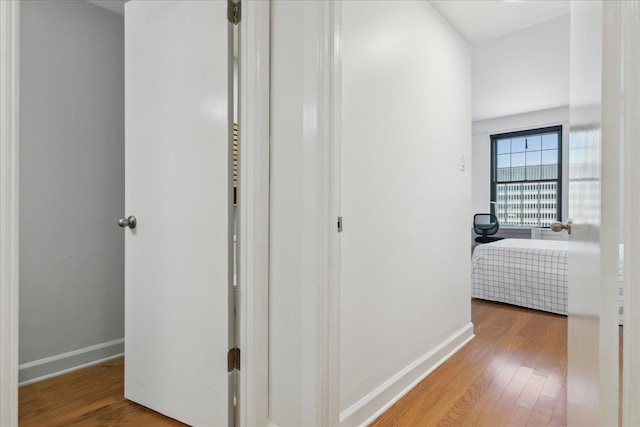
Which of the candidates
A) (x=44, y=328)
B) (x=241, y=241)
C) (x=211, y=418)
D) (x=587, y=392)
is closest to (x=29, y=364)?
(x=44, y=328)

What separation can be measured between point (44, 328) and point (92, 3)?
202 centimetres

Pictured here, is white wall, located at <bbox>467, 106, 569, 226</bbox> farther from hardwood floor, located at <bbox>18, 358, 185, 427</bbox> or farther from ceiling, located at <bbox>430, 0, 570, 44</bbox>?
hardwood floor, located at <bbox>18, 358, 185, 427</bbox>

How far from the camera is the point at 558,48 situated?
11.2ft

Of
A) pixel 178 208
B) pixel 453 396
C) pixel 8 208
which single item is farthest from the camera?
pixel 453 396

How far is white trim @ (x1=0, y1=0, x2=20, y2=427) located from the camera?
3.18 ft

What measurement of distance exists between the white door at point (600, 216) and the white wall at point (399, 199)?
85 centimetres

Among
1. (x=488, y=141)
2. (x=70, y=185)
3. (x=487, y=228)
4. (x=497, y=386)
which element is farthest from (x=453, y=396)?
(x=488, y=141)

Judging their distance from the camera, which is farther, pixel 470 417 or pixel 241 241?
pixel 470 417

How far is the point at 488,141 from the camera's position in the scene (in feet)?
21.0

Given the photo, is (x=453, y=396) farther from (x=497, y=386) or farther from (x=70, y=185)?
(x=70, y=185)

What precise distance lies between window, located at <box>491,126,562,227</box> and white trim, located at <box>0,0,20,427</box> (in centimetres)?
668

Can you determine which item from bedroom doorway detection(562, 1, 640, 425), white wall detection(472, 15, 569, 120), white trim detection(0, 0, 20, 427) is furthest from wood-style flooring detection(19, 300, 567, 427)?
white wall detection(472, 15, 569, 120)

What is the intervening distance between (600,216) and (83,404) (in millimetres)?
2252

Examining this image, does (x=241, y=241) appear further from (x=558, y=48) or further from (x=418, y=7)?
(x=558, y=48)
